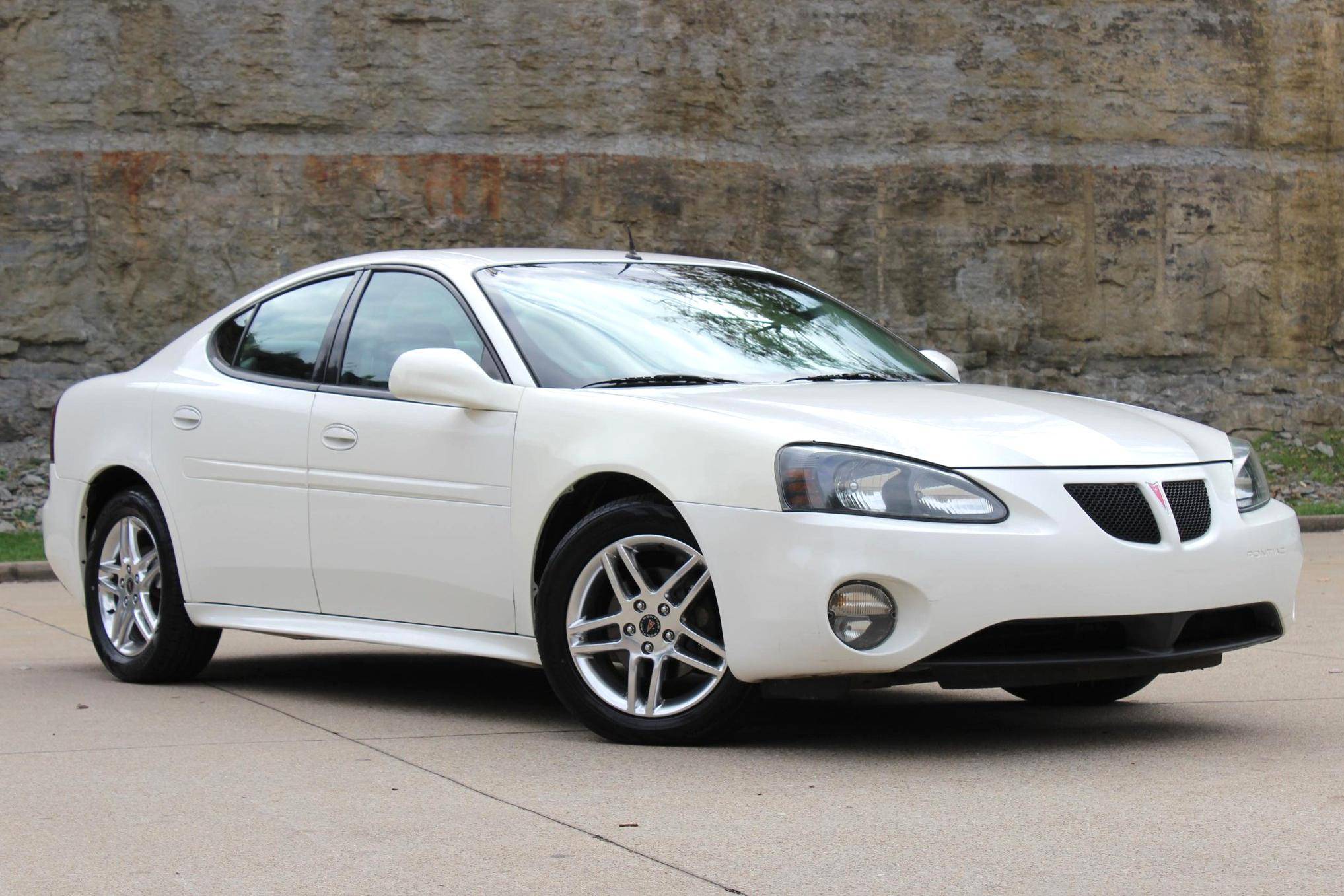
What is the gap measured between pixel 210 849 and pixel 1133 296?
16.8m

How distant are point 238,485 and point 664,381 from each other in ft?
5.93

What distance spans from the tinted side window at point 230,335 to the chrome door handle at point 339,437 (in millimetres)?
966

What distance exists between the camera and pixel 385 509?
638 cm

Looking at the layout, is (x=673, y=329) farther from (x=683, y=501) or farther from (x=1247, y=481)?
(x=1247, y=481)

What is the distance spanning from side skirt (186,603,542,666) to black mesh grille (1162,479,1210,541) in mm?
1992

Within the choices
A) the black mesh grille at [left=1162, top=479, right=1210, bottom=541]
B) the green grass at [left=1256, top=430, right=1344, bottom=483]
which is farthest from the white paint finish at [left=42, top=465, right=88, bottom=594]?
the green grass at [left=1256, top=430, right=1344, bottom=483]

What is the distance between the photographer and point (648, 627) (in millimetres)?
5648

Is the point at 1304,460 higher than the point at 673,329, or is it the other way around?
the point at 673,329

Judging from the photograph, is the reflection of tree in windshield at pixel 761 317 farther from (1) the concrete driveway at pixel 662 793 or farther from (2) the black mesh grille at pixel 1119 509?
(2) the black mesh grille at pixel 1119 509

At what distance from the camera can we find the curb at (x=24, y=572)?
1283cm

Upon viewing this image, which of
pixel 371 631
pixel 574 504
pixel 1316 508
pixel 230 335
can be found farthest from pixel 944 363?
pixel 1316 508

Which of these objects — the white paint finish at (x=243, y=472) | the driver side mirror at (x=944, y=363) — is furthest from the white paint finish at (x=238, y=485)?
the driver side mirror at (x=944, y=363)

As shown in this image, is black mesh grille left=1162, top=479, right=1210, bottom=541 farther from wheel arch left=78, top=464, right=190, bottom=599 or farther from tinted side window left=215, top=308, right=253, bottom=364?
wheel arch left=78, top=464, right=190, bottom=599

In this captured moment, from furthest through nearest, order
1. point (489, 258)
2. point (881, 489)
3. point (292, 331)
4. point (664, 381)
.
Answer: point (292, 331), point (489, 258), point (664, 381), point (881, 489)
